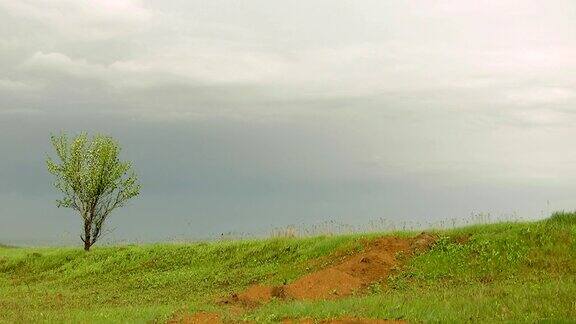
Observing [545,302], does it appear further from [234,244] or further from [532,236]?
[234,244]

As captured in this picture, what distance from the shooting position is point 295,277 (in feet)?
107

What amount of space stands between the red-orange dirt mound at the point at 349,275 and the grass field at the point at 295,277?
2.87ft

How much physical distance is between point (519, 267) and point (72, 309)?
71.7 feet

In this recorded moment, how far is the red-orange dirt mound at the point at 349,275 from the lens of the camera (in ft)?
82.3

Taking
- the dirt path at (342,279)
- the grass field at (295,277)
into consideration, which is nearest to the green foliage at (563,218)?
the grass field at (295,277)

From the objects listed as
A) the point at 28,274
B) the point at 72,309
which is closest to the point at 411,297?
the point at 72,309

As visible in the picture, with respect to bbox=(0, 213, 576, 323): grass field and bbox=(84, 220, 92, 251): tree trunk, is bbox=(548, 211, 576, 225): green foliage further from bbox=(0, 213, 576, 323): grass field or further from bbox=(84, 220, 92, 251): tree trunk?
bbox=(84, 220, 92, 251): tree trunk

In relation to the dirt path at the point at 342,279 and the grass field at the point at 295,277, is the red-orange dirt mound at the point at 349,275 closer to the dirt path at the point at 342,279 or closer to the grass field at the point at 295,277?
the dirt path at the point at 342,279

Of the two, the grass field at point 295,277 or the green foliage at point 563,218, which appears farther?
the green foliage at point 563,218

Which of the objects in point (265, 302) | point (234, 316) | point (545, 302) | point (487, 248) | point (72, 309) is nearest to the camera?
point (545, 302)

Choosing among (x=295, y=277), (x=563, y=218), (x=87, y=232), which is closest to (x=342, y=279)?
(x=295, y=277)

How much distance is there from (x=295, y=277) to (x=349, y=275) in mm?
4875

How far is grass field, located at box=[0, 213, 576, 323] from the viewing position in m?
19.7

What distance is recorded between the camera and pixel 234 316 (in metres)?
20.4
